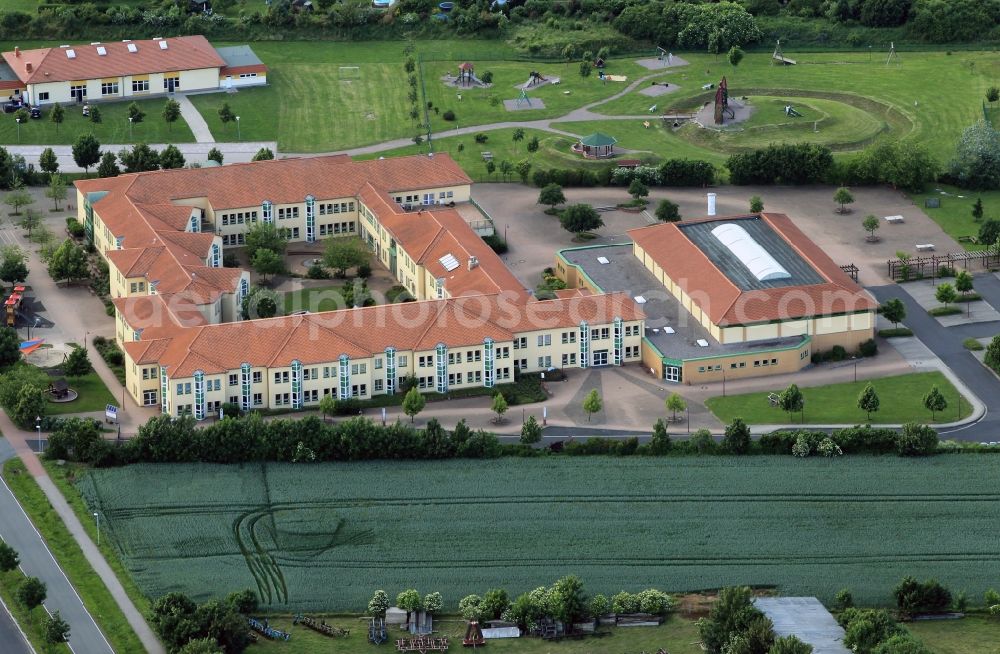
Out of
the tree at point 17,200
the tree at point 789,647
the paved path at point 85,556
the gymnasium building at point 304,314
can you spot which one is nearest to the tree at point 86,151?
the tree at point 17,200

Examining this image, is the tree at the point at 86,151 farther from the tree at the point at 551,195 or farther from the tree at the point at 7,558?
the tree at the point at 7,558

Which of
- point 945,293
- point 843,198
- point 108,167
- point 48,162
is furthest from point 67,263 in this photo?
point 945,293

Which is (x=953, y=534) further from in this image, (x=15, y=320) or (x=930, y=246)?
(x=15, y=320)

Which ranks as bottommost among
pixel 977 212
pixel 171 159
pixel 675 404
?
pixel 675 404

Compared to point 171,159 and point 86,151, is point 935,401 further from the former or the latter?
point 86,151

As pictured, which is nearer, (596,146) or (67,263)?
(67,263)

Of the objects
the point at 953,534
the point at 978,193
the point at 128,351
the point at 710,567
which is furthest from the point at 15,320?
the point at 978,193

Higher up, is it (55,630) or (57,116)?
(57,116)
